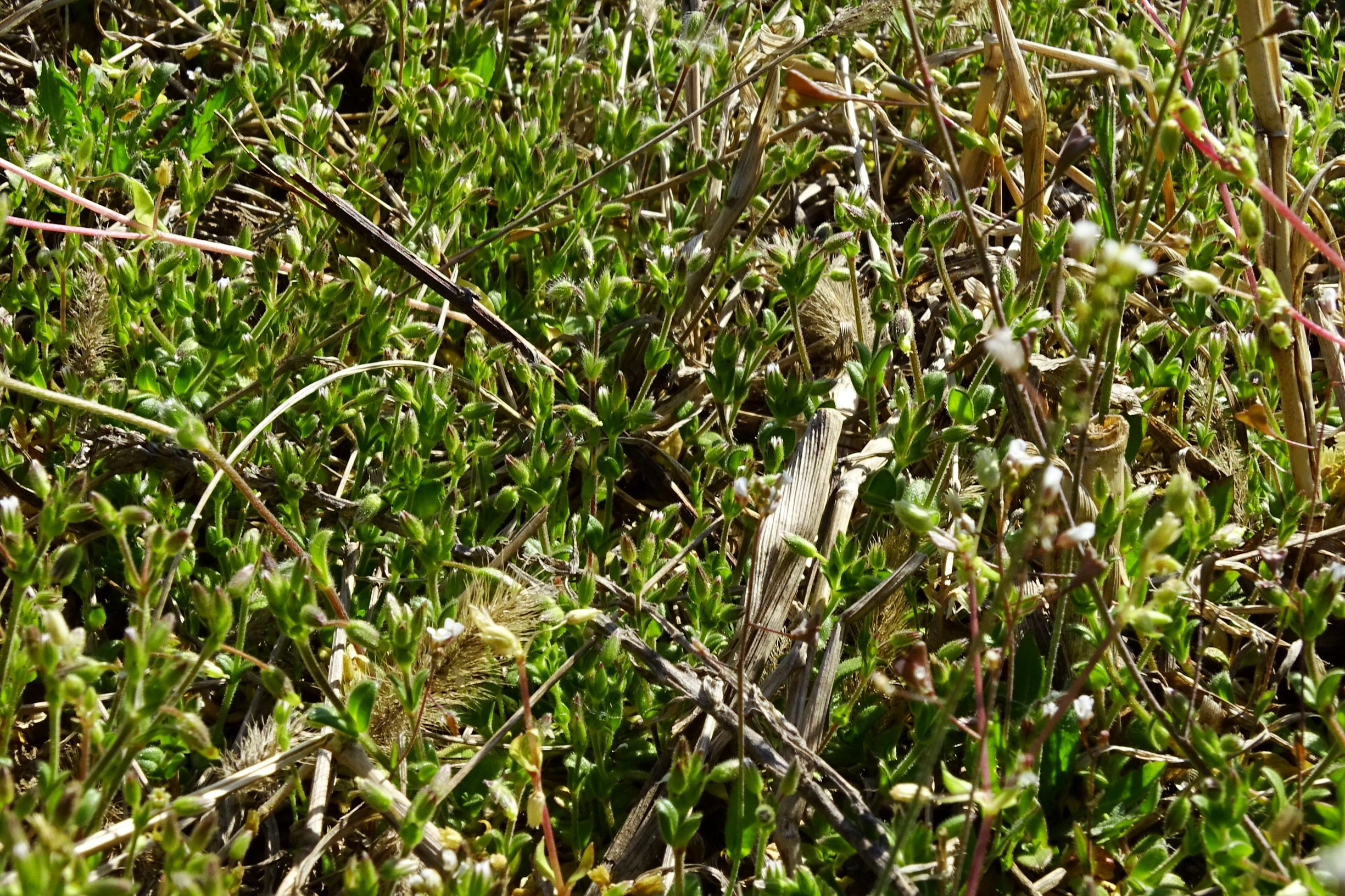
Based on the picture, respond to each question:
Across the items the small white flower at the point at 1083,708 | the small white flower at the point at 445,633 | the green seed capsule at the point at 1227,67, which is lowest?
the small white flower at the point at 1083,708

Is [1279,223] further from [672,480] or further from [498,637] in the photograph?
[498,637]

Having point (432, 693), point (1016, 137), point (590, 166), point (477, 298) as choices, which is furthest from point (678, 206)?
point (432, 693)

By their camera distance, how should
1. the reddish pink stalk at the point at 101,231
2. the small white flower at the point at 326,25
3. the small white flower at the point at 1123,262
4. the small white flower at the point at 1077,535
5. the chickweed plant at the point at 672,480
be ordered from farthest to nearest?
1. the small white flower at the point at 326,25
2. the reddish pink stalk at the point at 101,231
3. the chickweed plant at the point at 672,480
4. the small white flower at the point at 1077,535
5. the small white flower at the point at 1123,262

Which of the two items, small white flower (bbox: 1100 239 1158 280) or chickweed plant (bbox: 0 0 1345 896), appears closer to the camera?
small white flower (bbox: 1100 239 1158 280)

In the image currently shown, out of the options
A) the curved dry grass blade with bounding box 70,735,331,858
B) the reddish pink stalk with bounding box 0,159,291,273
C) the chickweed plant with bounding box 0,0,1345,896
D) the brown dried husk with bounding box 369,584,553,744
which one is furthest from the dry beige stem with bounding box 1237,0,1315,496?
the reddish pink stalk with bounding box 0,159,291,273

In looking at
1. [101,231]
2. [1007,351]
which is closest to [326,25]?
[101,231]

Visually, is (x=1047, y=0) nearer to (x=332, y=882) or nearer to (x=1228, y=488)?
(x=1228, y=488)

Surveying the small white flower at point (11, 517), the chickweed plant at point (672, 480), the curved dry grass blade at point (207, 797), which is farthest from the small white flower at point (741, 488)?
the small white flower at point (11, 517)

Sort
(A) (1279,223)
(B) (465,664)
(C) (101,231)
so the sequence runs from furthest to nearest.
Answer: (C) (101,231) < (A) (1279,223) < (B) (465,664)

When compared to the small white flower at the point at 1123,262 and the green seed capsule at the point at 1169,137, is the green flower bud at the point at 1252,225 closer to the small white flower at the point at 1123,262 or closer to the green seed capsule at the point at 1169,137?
the green seed capsule at the point at 1169,137

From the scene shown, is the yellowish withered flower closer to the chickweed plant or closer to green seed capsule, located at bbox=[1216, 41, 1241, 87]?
the chickweed plant

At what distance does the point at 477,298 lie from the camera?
2.43 meters

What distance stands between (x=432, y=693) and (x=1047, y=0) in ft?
7.25

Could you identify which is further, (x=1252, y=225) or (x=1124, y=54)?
(x=1252, y=225)
